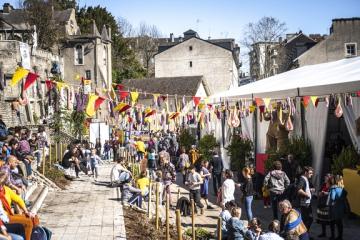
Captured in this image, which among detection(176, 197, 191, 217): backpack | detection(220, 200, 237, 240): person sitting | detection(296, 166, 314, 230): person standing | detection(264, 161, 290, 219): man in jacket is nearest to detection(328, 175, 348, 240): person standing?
detection(296, 166, 314, 230): person standing

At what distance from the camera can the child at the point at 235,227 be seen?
30.4ft

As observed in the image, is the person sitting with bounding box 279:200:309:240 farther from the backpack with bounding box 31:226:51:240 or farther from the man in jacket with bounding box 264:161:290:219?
the backpack with bounding box 31:226:51:240

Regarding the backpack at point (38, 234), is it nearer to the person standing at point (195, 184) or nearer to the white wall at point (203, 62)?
the person standing at point (195, 184)

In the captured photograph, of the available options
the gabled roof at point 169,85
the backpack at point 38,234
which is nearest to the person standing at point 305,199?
the backpack at point 38,234

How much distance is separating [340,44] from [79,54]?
2646cm

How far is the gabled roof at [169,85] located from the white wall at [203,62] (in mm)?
4554

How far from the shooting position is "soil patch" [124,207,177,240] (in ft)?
36.8

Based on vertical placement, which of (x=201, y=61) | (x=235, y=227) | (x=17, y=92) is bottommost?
(x=235, y=227)

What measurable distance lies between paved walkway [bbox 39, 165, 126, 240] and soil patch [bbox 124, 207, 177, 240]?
0.60 feet

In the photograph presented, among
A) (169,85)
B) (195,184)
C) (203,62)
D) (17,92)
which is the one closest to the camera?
(195,184)

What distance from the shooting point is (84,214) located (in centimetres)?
1356

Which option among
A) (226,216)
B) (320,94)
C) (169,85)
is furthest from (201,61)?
(226,216)

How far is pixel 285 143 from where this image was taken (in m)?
16.8

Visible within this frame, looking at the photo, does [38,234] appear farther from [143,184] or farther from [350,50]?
[350,50]
